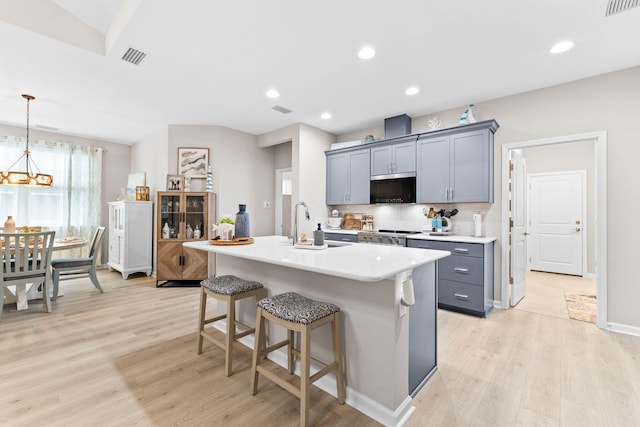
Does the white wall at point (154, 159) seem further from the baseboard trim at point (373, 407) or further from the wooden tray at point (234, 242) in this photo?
the baseboard trim at point (373, 407)

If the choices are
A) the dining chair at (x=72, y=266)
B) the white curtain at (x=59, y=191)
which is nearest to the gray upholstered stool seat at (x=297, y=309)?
the dining chair at (x=72, y=266)

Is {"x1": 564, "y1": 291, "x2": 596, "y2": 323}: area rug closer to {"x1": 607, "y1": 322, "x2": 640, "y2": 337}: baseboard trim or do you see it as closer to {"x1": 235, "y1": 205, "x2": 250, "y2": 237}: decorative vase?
{"x1": 607, "y1": 322, "x2": 640, "y2": 337}: baseboard trim

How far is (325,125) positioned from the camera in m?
4.95

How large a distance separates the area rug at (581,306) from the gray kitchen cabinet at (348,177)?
2.98 m

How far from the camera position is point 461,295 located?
3379 mm

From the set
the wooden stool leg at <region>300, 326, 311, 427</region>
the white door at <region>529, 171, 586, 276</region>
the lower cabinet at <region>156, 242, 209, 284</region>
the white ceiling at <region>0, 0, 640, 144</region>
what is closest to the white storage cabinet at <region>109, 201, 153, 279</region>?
the lower cabinet at <region>156, 242, 209, 284</region>

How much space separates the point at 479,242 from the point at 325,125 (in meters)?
3.07

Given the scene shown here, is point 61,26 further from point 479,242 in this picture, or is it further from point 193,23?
point 479,242

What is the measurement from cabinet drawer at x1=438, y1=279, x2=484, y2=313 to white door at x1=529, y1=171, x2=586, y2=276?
11.9 feet

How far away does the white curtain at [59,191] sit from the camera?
4977mm

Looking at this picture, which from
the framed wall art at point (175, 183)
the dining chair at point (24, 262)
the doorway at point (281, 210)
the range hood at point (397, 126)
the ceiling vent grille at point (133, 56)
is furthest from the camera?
the doorway at point (281, 210)

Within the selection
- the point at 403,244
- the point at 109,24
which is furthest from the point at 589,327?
the point at 109,24

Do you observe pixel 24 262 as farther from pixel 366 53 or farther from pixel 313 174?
pixel 366 53

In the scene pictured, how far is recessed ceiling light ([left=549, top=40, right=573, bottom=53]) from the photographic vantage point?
2494mm
